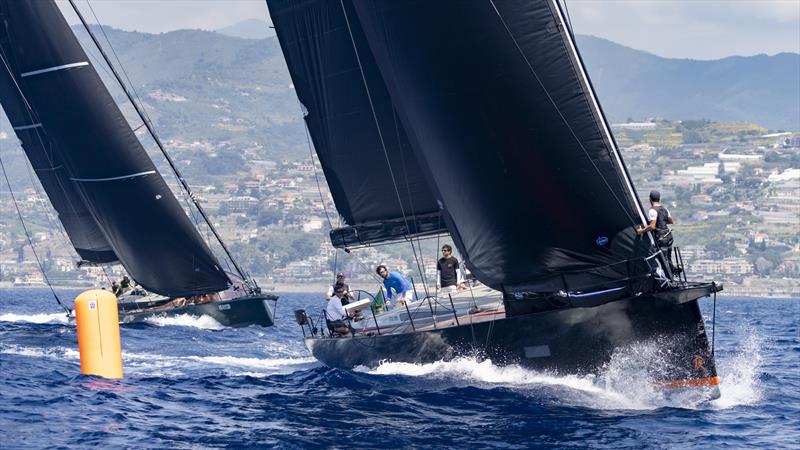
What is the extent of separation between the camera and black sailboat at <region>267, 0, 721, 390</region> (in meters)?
15.4

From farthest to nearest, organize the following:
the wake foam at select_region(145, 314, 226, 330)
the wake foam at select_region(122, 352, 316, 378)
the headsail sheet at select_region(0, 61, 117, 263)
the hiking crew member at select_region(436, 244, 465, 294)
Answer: the headsail sheet at select_region(0, 61, 117, 263), the wake foam at select_region(145, 314, 226, 330), the wake foam at select_region(122, 352, 316, 378), the hiking crew member at select_region(436, 244, 465, 294)

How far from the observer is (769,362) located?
919 inches

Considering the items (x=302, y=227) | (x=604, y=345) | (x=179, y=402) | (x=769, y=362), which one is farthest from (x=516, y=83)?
(x=302, y=227)

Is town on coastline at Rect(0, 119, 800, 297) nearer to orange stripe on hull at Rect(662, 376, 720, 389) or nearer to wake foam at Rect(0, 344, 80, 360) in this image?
wake foam at Rect(0, 344, 80, 360)

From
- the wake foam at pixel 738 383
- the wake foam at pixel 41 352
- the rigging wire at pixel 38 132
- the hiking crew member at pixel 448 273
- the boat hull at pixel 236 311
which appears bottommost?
the wake foam at pixel 738 383

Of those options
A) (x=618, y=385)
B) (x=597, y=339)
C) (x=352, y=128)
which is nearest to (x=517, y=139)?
(x=597, y=339)

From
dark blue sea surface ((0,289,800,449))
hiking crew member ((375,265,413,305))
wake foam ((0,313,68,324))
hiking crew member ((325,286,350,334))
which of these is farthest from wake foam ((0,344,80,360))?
wake foam ((0,313,68,324))

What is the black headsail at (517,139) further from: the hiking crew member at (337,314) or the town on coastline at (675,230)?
the town on coastline at (675,230)

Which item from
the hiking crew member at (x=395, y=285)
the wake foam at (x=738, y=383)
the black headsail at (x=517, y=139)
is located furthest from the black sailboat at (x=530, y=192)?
the hiking crew member at (x=395, y=285)

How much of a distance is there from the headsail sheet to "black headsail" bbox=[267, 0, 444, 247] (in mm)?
13964

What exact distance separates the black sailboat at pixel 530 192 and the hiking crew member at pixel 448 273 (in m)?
2.45

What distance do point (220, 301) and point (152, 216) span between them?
3214mm

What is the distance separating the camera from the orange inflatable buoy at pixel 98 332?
17375 mm

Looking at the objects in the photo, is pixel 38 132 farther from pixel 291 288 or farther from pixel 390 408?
pixel 291 288
